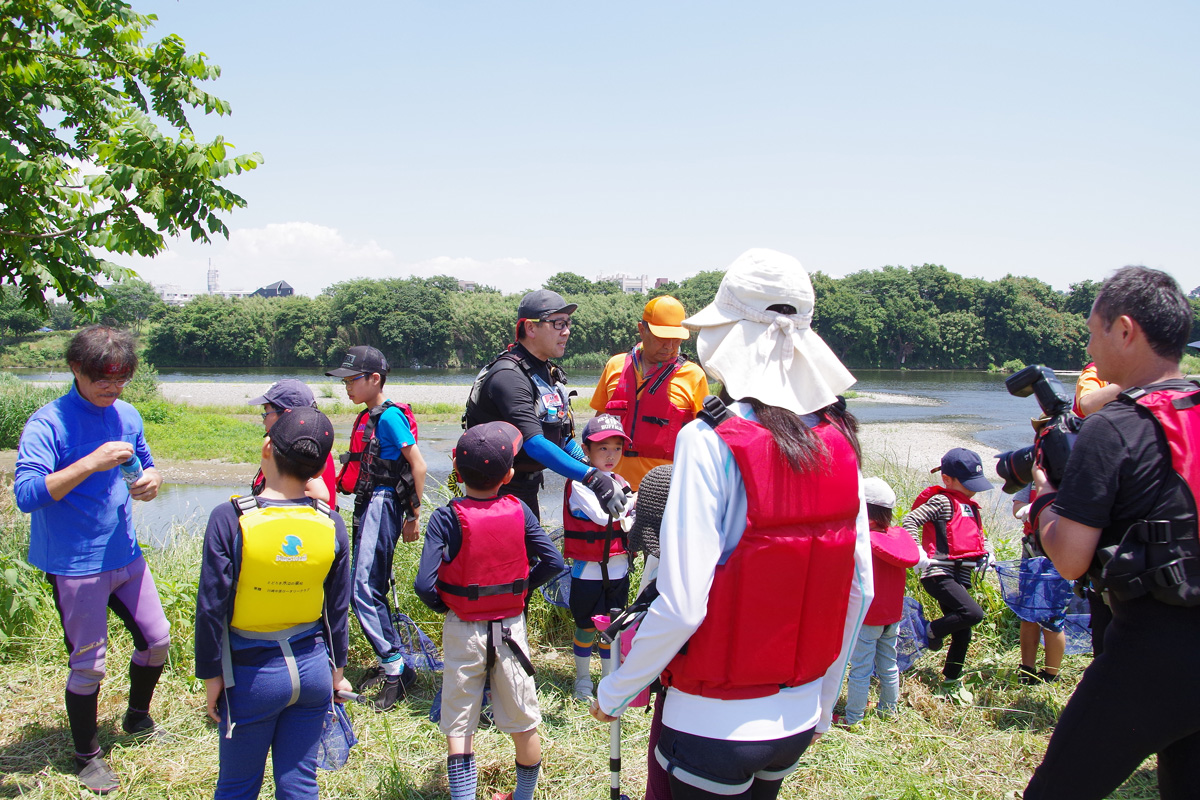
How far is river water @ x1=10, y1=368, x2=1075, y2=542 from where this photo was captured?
11250 mm

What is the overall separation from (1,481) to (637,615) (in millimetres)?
12852

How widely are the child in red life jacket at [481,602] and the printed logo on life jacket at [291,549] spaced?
1.77 feet

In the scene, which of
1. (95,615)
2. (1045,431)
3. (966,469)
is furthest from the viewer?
(966,469)

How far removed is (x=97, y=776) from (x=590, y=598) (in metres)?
2.32

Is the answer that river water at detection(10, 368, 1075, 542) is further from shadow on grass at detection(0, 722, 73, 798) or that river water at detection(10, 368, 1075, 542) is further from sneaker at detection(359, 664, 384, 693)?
shadow on grass at detection(0, 722, 73, 798)

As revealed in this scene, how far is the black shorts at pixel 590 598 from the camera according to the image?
12.9 ft

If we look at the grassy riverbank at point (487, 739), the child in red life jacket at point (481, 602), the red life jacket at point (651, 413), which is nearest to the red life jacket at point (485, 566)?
the child in red life jacket at point (481, 602)

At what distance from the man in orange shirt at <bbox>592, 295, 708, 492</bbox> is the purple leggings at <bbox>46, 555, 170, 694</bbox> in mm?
2573

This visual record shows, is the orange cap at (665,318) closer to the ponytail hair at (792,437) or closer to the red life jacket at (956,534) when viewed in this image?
the red life jacket at (956,534)

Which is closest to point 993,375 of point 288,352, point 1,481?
point 288,352

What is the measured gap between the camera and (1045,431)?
8.59ft

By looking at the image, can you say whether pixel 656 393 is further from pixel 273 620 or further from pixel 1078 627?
pixel 1078 627

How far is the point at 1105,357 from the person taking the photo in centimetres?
221

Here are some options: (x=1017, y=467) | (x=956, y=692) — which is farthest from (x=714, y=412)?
(x=956, y=692)
